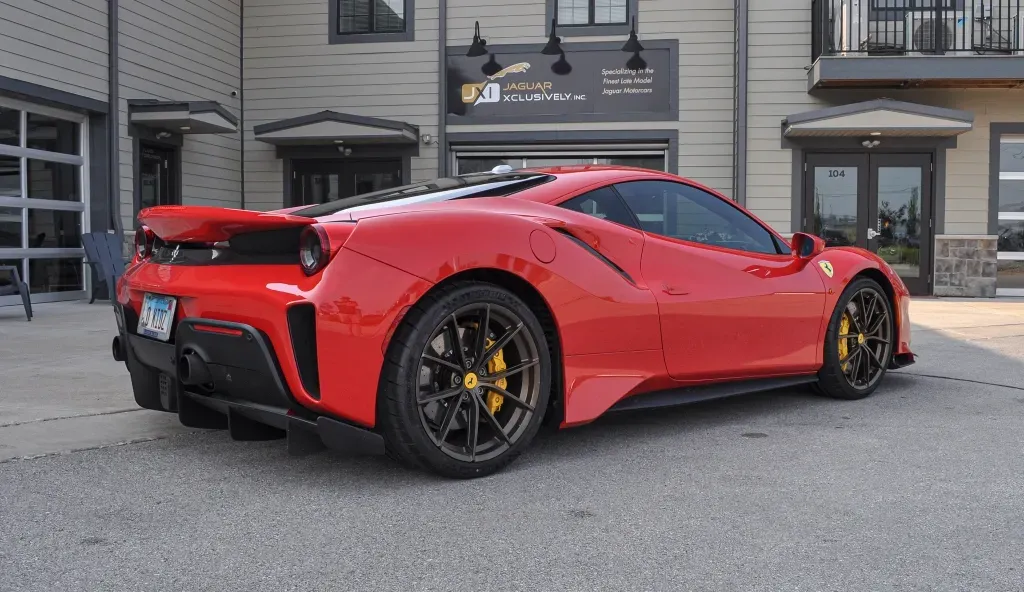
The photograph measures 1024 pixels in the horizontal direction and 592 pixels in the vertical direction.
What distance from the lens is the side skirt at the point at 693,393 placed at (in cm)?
361

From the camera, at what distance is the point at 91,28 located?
1077 centimetres

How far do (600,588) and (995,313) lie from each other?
9796mm

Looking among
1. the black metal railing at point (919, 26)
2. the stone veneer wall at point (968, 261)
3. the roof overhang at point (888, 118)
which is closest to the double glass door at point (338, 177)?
the roof overhang at point (888, 118)

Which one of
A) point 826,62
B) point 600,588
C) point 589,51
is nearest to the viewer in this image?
point 600,588

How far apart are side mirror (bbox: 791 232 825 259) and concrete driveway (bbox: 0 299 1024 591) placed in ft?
2.56

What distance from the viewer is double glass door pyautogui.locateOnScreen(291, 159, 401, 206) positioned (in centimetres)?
Result: 1429

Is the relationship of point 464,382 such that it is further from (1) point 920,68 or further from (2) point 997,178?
(2) point 997,178

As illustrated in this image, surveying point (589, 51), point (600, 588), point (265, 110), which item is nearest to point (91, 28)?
point (265, 110)

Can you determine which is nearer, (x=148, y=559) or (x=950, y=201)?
(x=148, y=559)

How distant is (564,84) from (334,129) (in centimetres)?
356

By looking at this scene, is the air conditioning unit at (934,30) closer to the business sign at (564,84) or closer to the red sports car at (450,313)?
the business sign at (564,84)

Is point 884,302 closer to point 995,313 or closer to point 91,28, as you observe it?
point 995,313

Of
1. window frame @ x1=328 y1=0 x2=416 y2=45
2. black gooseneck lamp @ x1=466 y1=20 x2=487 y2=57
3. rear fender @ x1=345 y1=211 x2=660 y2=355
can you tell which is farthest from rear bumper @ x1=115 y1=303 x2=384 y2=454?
window frame @ x1=328 y1=0 x2=416 y2=45

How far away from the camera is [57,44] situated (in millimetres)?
10234
